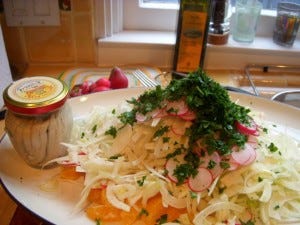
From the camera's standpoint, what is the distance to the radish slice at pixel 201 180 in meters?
0.58

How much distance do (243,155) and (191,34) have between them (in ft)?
1.73

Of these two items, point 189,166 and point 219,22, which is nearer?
point 189,166

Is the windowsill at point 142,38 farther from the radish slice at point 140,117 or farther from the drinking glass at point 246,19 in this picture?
the radish slice at point 140,117

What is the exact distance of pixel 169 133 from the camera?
645 millimetres

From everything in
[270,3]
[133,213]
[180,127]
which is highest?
[270,3]

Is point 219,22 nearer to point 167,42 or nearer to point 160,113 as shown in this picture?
point 167,42

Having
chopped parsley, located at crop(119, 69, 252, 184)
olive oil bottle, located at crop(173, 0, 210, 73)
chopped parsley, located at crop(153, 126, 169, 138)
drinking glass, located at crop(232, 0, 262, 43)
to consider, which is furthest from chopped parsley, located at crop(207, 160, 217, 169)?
drinking glass, located at crop(232, 0, 262, 43)

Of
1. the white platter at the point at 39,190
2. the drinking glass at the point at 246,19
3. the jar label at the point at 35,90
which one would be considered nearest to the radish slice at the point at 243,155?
the white platter at the point at 39,190

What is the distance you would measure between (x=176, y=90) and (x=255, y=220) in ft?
0.87

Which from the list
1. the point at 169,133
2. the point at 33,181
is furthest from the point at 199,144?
the point at 33,181

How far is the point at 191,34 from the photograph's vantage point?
1.03m

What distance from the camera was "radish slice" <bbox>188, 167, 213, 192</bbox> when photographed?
58cm

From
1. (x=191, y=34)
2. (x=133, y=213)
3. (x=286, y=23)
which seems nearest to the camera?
(x=133, y=213)

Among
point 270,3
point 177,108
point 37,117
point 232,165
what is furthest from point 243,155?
point 270,3
